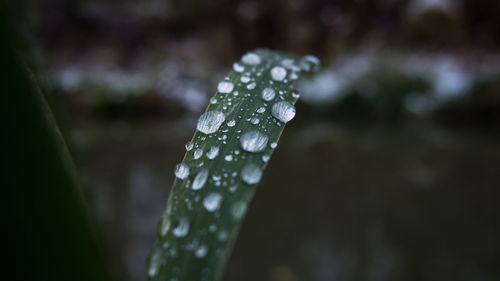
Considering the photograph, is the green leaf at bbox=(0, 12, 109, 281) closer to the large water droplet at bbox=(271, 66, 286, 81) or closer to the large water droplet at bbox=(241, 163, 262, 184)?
the large water droplet at bbox=(241, 163, 262, 184)

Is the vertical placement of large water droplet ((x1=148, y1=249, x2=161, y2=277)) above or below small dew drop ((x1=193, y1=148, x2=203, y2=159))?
below

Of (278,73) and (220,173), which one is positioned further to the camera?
(278,73)

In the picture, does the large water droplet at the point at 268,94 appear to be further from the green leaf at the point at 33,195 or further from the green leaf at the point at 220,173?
the green leaf at the point at 33,195

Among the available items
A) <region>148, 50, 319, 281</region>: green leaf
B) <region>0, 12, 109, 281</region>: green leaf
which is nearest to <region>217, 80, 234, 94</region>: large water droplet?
<region>148, 50, 319, 281</region>: green leaf

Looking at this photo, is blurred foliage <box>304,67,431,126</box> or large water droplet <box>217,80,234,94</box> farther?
blurred foliage <box>304,67,431,126</box>

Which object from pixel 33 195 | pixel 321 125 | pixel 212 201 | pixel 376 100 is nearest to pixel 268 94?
pixel 212 201

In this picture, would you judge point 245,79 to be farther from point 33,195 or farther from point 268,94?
point 33,195
